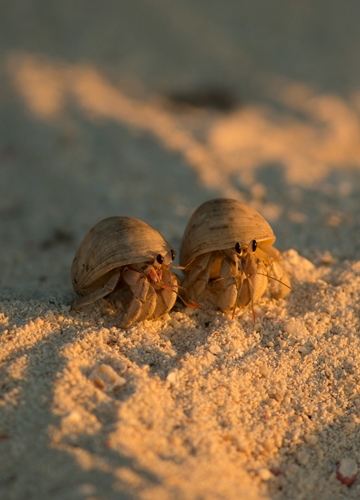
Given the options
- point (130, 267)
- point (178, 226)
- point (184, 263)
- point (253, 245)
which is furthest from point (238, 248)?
point (178, 226)

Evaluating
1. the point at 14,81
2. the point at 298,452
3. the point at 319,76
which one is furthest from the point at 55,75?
the point at 298,452

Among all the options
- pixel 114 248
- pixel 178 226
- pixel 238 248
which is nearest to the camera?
pixel 114 248

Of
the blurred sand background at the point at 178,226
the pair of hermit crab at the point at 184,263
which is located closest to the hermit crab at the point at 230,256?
the pair of hermit crab at the point at 184,263

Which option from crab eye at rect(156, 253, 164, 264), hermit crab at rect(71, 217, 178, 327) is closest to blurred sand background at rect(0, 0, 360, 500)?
hermit crab at rect(71, 217, 178, 327)

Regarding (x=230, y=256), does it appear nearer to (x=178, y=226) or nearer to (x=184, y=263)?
(x=184, y=263)

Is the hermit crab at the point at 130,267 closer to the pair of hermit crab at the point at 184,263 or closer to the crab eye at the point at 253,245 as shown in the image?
the pair of hermit crab at the point at 184,263

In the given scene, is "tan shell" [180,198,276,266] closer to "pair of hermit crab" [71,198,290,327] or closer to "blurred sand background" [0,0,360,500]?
"pair of hermit crab" [71,198,290,327]

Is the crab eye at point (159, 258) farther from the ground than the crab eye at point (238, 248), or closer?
closer
